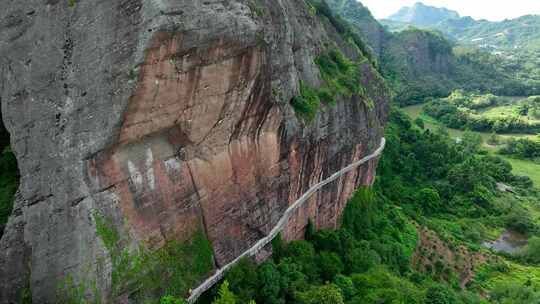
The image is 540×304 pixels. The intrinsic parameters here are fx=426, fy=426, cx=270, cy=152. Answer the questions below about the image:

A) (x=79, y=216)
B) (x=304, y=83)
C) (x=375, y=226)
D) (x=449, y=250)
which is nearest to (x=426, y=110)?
(x=449, y=250)

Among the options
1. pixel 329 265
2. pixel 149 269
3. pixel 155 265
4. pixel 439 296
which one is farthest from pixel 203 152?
pixel 439 296

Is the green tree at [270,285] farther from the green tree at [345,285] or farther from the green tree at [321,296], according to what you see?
the green tree at [345,285]

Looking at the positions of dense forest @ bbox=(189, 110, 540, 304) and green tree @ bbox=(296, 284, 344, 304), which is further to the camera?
dense forest @ bbox=(189, 110, 540, 304)

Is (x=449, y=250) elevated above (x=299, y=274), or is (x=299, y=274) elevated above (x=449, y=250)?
(x=299, y=274)

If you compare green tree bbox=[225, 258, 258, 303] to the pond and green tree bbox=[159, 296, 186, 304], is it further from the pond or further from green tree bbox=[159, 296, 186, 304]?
the pond

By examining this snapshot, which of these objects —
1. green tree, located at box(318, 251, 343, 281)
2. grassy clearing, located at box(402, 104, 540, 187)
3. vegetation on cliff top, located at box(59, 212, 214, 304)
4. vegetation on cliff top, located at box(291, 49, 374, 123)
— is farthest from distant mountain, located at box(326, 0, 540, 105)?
vegetation on cliff top, located at box(59, 212, 214, 304)

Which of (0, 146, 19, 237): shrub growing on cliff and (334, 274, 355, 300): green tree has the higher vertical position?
(0, 146, 19, 237): shrub growing on cliff

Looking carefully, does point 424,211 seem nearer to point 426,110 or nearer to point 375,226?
point 375,226
